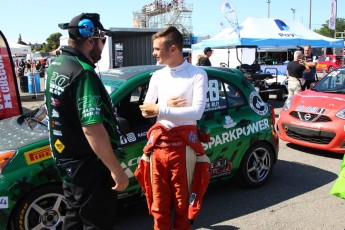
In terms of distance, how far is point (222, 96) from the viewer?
4.07 metres

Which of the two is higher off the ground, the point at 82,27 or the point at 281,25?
the point at 281,25

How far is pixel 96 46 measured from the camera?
221cm

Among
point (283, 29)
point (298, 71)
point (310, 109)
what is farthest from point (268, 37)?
point (310, 109)

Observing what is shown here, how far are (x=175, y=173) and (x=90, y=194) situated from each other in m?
0.75

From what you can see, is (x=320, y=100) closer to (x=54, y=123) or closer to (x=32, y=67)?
(x=54, y=123)

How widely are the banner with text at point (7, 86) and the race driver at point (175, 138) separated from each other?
558 cm

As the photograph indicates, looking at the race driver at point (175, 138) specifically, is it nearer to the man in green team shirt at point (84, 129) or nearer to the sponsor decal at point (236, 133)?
the man in green team shirt at point (84, 129)

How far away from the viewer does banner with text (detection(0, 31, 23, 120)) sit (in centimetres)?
743

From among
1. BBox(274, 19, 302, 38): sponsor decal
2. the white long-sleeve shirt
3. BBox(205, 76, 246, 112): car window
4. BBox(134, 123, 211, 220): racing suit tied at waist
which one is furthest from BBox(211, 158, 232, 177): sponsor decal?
BBox(274, 19, 302, 38): sponsor decal

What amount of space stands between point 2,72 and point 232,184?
548 cm

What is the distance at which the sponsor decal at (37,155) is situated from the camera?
2965mm

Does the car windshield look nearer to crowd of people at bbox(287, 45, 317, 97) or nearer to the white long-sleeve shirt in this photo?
crowd of people at bbox(287, 45, 317, 97)

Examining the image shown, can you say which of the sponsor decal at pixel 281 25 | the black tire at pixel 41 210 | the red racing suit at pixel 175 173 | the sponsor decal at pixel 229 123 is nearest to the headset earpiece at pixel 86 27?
the red racing suit at pixel 175 173

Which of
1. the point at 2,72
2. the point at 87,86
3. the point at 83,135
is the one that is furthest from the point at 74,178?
the point at 2,72
